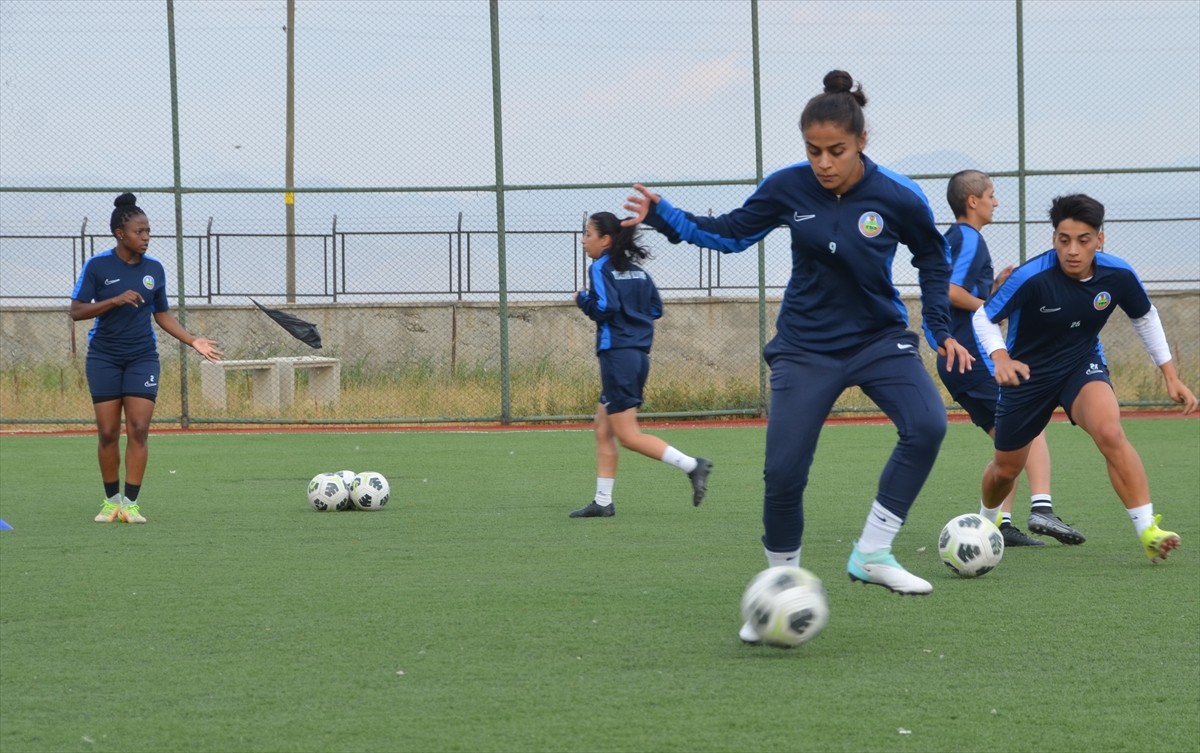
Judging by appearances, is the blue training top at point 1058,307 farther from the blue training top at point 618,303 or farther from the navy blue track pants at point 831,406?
the blue training top at point 618,303

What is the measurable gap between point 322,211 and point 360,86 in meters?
1.82

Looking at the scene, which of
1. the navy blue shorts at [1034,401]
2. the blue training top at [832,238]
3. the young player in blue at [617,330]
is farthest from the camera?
the young player in blue at [617,330]

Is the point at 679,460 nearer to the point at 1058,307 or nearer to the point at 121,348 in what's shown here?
the point at 1058,307

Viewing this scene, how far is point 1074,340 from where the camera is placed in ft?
21.8

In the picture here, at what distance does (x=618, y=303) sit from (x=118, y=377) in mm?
2976

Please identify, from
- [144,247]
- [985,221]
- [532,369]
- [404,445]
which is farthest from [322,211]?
[985,221]

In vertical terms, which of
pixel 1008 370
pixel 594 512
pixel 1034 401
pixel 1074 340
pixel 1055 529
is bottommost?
pixel 594 512

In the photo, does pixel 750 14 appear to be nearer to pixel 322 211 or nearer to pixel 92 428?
pixel 322 211

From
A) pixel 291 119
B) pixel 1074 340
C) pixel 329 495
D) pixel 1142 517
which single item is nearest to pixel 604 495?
pixel 329 495

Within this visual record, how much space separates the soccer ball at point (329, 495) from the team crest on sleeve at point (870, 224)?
4913 millimetres

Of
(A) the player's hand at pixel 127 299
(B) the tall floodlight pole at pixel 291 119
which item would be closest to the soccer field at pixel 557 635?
(A) the player's hand at pixel 127 299

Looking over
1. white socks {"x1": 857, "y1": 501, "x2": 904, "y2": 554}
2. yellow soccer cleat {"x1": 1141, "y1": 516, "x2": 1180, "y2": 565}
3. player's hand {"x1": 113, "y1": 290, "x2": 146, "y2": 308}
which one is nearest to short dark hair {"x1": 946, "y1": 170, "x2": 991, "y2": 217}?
yellow soccer cleat {"x1": 1141, "y1": 516, "x2": 1180, "y2": 565}

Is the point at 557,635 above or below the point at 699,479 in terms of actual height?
below

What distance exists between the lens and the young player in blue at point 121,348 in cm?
866
